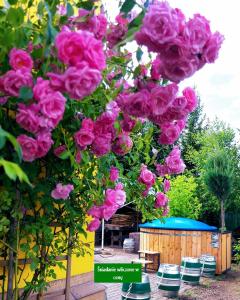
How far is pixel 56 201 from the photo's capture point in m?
2.53

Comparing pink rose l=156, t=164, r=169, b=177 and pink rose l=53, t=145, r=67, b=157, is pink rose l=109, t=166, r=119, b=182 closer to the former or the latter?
pink rose l=156, t=164, r=169, b=177

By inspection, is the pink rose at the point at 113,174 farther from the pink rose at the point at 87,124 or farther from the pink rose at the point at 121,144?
the pink rose at the point at 87,124

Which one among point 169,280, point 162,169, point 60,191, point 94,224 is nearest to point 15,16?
point 60,191

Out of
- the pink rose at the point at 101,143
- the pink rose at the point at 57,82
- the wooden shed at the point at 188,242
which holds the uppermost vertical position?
the pink rose at the point at 57,82

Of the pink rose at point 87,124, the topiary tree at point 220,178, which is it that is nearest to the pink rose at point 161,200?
the pink rose at point 87,124

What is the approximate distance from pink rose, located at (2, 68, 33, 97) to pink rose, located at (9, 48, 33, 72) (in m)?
0.02

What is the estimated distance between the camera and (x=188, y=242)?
1242cm

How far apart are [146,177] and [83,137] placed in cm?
111

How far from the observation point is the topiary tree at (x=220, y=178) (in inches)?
539

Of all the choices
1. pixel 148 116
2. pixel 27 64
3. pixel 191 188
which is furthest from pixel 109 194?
pixel 191 188

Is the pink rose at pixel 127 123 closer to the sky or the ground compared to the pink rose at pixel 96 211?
closer to the sky

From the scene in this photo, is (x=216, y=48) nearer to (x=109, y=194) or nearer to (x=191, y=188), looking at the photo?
(x=109, y=194)

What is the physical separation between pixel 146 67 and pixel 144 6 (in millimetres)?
323

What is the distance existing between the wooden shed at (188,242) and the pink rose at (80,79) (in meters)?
11.0
